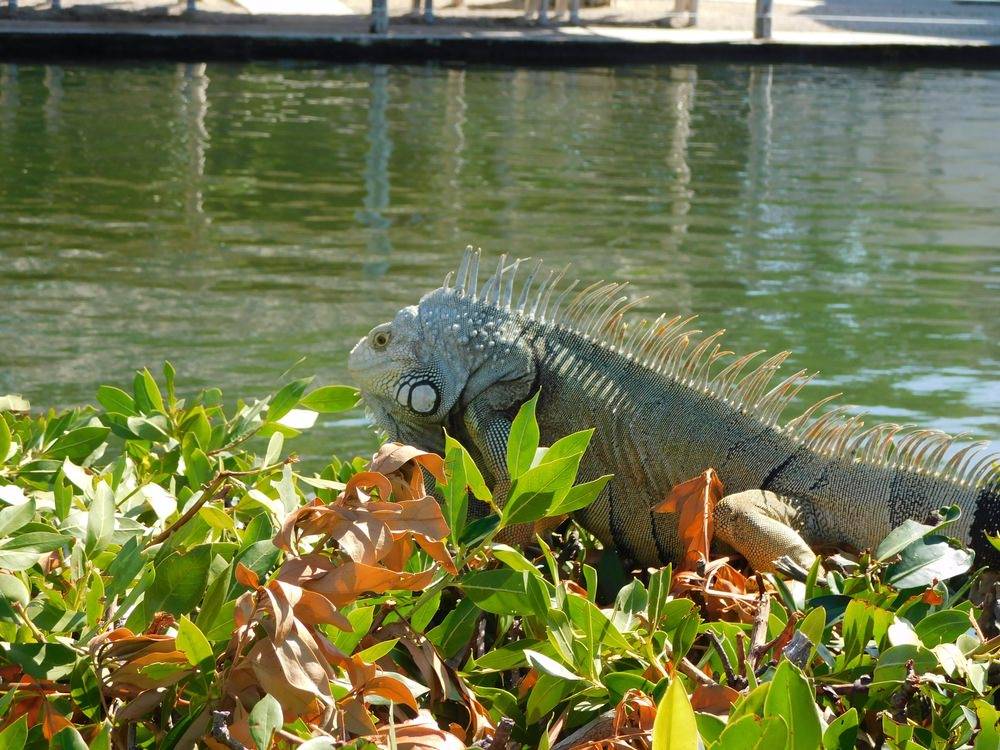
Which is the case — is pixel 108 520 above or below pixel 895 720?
above

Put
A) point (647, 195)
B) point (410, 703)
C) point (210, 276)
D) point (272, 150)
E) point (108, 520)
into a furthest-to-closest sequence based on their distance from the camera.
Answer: point (272, 150)
point (647, 195)
point (210, 276)
point (108, 520)
point (410, 703)

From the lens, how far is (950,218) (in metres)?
9.27

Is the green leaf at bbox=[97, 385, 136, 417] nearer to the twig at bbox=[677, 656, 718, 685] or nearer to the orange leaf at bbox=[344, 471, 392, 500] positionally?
the orange leaf at bbox=[344, 471, 392, 500]

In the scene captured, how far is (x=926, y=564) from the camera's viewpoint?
150 cm

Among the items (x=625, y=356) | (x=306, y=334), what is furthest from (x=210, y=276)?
(x=625, y=356)

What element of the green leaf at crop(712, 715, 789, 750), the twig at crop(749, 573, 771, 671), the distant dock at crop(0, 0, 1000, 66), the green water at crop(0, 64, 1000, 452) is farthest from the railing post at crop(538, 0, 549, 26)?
A: the green leaf at crop(712, 715, 789, 750)

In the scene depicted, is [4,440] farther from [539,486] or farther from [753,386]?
[753,386]

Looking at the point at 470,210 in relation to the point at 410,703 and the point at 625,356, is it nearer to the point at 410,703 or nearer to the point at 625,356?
the point at 625,356

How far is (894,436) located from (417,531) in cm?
134

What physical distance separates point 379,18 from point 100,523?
17.9m

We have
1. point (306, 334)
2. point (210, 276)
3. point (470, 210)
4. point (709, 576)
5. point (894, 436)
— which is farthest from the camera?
point (470, 210)

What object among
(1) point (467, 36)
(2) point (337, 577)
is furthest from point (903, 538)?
(1) point (467, 36)

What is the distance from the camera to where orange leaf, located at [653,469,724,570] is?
5.99 ft

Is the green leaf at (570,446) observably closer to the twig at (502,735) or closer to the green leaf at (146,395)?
the twig at (502,735)
